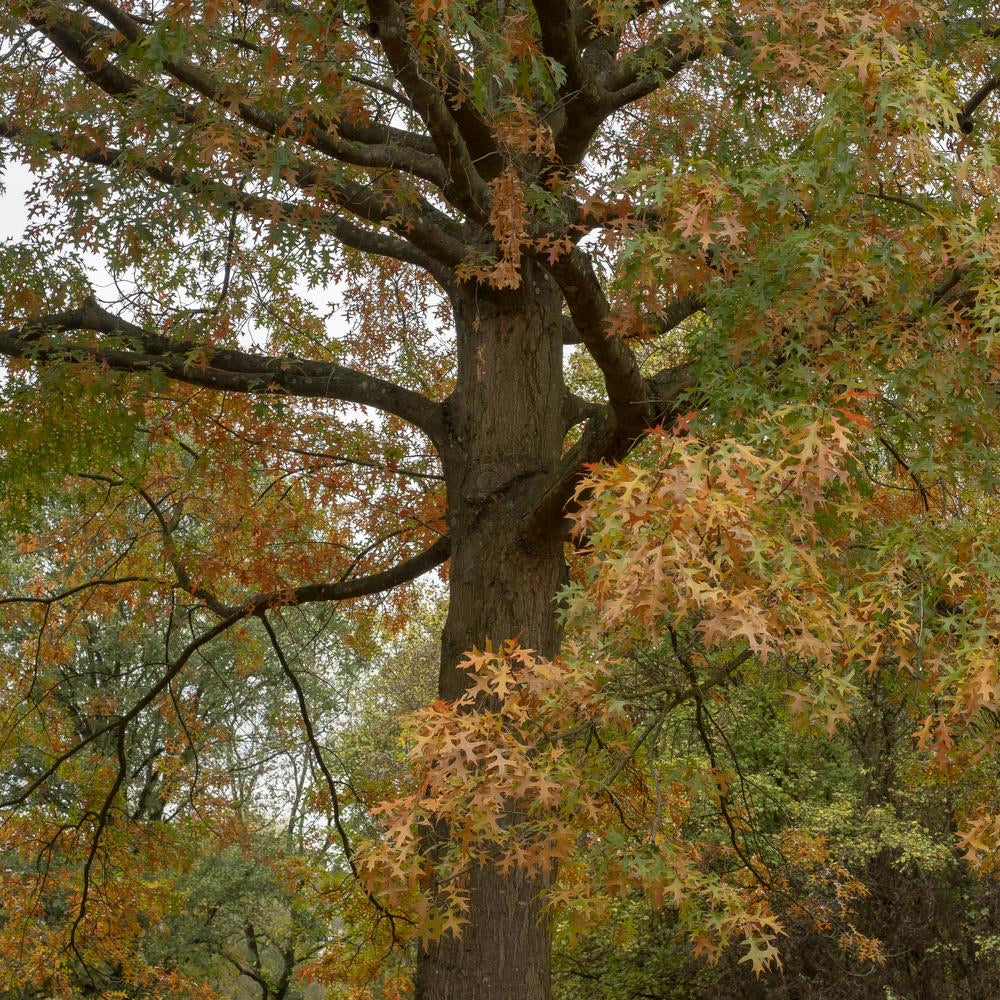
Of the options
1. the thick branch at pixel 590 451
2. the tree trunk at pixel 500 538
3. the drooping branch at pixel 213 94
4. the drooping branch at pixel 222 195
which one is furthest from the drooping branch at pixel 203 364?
the drooping branch at pixel 213 94

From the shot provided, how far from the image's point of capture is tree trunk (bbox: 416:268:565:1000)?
19.6 ft

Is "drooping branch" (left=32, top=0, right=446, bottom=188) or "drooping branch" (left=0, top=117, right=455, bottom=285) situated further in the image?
Result: "drooping branch" (left=32, top=0, right=446, bottom=188)

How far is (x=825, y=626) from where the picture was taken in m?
3.60

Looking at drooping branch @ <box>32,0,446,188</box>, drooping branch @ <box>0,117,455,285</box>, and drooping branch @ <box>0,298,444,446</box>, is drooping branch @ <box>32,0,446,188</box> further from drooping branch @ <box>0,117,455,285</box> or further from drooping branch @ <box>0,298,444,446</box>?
drooping branch @ <box>0,298,444,446</box>

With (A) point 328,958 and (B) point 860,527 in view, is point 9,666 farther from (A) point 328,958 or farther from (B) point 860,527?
(B) point 860,527

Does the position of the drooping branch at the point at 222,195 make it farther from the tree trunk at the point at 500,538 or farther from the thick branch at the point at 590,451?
the thick branch at the point at 590,451

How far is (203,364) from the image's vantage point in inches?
273

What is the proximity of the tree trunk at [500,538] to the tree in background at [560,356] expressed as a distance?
0.07ft

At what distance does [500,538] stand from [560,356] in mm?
1432

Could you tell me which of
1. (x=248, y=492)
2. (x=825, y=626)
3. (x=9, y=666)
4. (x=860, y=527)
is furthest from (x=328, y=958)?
(x=825, y=626)

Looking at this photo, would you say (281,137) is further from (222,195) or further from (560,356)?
(560,356)

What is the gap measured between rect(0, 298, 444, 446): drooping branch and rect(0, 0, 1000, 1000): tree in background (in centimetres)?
2

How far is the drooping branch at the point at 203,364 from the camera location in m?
6.82

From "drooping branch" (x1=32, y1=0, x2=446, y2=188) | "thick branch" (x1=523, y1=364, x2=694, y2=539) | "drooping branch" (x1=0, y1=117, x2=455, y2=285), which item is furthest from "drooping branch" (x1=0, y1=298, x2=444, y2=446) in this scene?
"drooping branch" (x1=32, y1=0, x2=446, y2=188)
